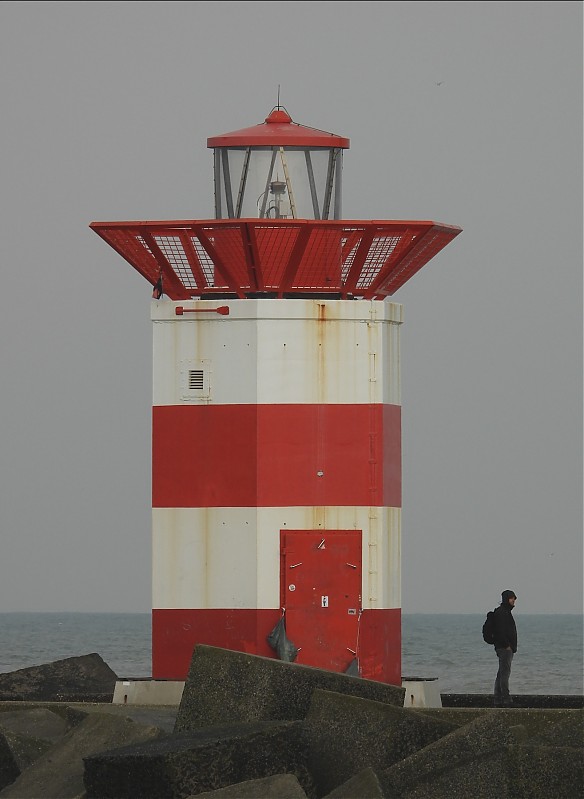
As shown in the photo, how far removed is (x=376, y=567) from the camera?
12438mm

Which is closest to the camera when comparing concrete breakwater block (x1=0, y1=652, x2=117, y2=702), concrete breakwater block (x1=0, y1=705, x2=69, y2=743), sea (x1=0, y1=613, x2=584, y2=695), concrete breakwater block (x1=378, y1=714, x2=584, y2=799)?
concrete breakwater block (x1=378, y1=714, x2=584, y2=799)

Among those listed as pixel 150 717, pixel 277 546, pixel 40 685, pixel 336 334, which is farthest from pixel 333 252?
pixel 40 685

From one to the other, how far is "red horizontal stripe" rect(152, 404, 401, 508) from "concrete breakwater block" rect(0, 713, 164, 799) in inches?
95.2

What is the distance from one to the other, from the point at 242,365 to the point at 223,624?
1.78 m

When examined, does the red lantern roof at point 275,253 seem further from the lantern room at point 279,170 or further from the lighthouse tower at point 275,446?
the lantern room at point 279,170

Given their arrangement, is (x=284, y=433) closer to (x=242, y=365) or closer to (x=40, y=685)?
(x=242, y=365)

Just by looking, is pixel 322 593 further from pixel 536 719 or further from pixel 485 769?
pixel 485 769

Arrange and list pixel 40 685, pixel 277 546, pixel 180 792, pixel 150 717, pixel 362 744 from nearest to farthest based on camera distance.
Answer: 1. pixel 180 792
2. pixel 362 744
3. pixel 150 717
4. pixel 277 546
5. pixel 40 685

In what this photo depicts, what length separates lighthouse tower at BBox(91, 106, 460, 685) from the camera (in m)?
12.3

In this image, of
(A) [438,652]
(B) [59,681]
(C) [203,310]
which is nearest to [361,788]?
(C) [203,310]

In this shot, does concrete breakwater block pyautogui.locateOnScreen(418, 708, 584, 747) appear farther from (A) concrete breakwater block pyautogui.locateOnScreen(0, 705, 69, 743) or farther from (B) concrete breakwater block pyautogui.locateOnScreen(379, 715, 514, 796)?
(A) concrete breakwater block pyautogui.locateOnScreen(0, 705, 69, 743)

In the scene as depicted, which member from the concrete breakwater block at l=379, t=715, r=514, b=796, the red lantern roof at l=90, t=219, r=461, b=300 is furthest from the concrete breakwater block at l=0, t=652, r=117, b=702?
the concrete breakwater block at l=379, t=715, r=514, b=796

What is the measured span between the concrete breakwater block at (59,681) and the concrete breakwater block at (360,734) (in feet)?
18.2

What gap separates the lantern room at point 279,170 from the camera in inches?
511
